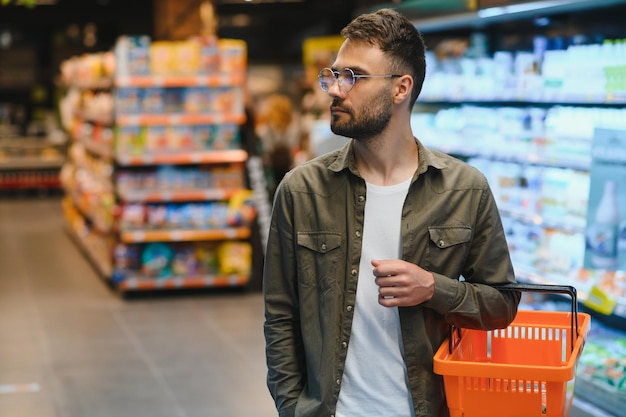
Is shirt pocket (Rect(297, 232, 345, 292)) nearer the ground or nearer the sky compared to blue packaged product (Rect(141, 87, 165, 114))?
nearer the sky

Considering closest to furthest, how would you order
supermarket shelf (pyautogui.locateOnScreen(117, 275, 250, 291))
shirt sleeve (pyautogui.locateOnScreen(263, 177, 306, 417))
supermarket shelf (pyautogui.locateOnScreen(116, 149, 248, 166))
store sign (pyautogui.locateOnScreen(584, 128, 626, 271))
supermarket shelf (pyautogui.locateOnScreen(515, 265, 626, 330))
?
shirt sleeve (pyautogui.locateOnScreen(263, 177, 306, 417)), store sign (pyautogui.locateOnScreen(584, 128, 626, 271)), supermarket shelf (pyautogui.locateOnScreen(515, 265, 626, 330)), supermarket shelf (pyautogui.locateOnScreen(116, 149, 248, 166)), supermarket shelf (pyautogui.locateOnScreen(117, 275, 250, 291))

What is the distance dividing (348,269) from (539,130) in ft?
14.0

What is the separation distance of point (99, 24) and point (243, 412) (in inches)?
685

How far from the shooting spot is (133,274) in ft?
30.5

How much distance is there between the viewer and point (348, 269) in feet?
7.70

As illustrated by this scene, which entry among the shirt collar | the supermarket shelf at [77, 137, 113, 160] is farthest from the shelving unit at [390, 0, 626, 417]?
the supermarket shelf at [77, 137, 113, 160]

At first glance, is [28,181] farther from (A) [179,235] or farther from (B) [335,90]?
(B) [335,90]

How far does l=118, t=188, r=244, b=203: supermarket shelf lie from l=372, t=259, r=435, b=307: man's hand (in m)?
7.17

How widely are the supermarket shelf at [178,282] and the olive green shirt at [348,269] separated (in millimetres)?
6909

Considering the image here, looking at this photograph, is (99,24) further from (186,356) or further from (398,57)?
(398,57)

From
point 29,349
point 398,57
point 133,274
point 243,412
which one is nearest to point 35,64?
point 133,274

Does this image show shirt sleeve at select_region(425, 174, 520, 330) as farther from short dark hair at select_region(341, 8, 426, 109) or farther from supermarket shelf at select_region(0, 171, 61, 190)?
supermarket shelf at select_region(0, 171, 61, 190)

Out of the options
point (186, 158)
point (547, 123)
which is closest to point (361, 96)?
point (547, 123)

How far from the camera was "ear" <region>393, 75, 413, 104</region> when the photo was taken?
2.35m
